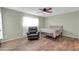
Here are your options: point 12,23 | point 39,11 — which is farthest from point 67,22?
point 12,23

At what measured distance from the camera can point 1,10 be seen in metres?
1.34

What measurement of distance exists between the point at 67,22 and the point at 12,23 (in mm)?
1195

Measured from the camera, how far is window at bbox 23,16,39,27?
1424 millimetres

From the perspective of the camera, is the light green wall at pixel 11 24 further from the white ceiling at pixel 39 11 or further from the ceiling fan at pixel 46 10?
the ceiling fan at pixel 46 10

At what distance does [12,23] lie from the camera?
139cm

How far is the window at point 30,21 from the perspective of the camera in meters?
1.42

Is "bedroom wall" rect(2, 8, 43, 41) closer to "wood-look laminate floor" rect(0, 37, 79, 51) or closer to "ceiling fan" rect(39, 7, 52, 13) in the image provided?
"wood-look laminate floor" rect(0, 37, 79, 51)

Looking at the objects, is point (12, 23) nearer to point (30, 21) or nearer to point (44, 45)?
point (30, 21)

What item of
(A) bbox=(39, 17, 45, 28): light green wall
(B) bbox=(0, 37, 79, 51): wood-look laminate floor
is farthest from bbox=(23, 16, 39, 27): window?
(B) bbox=(0, 37, 79, 51): wood-look laminate floor

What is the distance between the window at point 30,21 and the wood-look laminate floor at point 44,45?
35 centimetres

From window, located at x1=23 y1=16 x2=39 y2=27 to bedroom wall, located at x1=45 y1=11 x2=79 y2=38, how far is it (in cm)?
24
